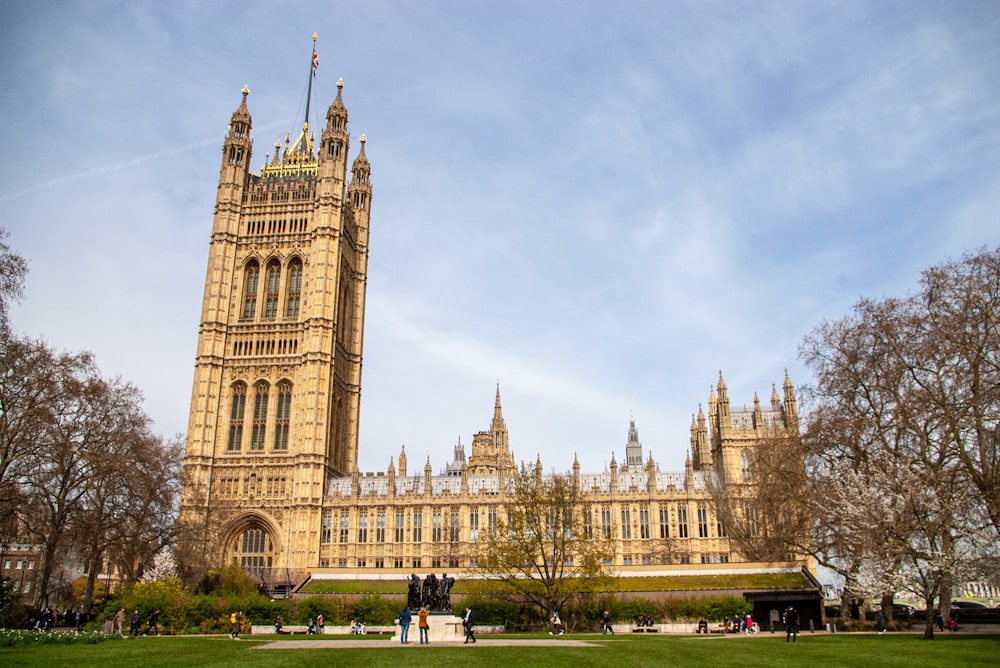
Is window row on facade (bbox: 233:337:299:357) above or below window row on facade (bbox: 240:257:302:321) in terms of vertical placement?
below

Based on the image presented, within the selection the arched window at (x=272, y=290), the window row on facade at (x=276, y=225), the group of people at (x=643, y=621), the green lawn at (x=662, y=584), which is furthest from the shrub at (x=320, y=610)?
the window row on facade at (x=276, y=225)

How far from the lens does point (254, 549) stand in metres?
66.5

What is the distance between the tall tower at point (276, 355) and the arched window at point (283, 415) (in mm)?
123

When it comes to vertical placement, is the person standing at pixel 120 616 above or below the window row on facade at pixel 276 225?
below

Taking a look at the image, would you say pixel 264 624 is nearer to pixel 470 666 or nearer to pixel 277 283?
pixel 470 666

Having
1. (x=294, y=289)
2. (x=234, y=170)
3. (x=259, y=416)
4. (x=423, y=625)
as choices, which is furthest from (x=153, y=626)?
(x=234, y=170)

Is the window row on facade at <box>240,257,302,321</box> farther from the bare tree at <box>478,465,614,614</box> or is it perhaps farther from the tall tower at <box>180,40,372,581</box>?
the bare tree at <box>478,465,614,614</box>

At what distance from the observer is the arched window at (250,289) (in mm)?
74750

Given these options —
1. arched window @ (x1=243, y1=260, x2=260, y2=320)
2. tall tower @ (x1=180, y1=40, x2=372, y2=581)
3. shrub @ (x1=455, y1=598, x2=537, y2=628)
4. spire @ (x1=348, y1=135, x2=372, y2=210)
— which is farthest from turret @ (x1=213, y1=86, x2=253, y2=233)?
shrub @ (x1=455, y1=598, x2=537, y2=628)

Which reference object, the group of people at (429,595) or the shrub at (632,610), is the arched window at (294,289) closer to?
the shrub at (632,610)

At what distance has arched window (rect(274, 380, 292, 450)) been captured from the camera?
70.2 m

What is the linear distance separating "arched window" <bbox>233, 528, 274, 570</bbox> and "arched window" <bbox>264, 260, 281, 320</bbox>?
780 inches

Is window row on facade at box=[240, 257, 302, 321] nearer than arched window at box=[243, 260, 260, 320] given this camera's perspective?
Yes

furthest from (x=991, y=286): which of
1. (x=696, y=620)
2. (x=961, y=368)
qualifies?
(x=696, y=620)
